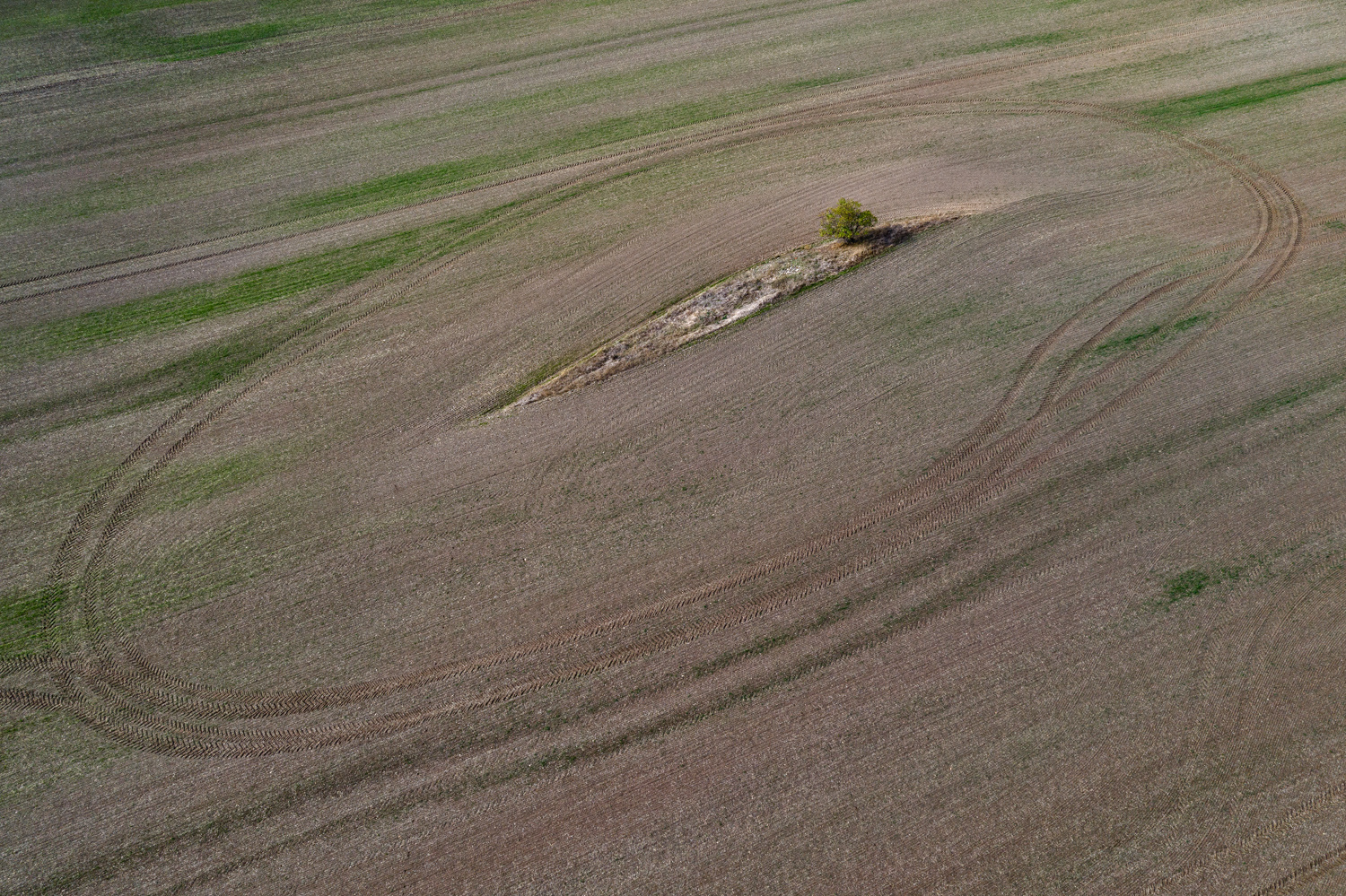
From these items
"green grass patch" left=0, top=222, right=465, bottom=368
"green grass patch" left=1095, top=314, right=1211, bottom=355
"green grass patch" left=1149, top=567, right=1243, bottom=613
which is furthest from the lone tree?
"green grass patch" left=1149, top=567, right=1243, bottom=613

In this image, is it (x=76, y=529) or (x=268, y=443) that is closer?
(x=76, y=529)

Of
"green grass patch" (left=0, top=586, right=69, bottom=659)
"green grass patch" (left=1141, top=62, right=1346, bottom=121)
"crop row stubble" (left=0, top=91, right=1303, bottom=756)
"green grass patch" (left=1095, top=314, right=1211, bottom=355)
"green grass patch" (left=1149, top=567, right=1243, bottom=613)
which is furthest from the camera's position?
"green grass patch" (left=1141, top=62, right=1346, bottom=121)

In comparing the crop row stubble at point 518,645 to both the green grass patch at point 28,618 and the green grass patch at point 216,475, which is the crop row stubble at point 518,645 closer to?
the green grass patch at point 28,618

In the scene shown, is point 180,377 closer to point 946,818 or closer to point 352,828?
point 352,828

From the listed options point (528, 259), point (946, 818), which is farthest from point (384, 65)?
point (946, 818)

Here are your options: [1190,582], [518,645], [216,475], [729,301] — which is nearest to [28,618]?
[216,475]

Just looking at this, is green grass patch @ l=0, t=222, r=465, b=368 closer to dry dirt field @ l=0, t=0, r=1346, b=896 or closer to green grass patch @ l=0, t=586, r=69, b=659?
dry dirt field @ l=0, t=0, r=1346, b=896
